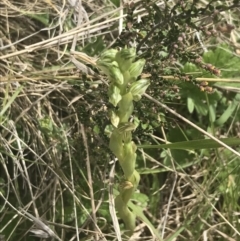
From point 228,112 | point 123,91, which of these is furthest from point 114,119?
point 228,112

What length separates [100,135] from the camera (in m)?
1.33

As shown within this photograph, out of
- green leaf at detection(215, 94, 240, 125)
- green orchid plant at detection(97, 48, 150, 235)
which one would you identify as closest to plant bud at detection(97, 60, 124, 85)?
green orchid plant at detection(97, 48, 150, 235)

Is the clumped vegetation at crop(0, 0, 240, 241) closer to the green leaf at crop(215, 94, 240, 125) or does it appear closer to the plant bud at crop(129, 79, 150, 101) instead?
the green leaf at crop(215, 94, 240, 125)

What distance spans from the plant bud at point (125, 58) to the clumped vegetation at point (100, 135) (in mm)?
189

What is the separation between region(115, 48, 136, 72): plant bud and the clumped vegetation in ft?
0.62

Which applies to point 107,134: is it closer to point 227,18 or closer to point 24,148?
point 24,148

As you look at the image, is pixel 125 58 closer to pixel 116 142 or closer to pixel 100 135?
pixel 116 142

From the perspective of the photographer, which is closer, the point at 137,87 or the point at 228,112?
the point at 137,87

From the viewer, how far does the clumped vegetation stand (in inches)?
50.5

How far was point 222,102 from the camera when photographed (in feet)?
5.31

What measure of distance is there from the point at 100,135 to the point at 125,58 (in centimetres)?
36

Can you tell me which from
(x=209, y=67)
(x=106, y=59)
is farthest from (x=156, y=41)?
(x=106, y=59)

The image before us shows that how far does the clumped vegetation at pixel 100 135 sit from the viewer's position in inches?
50.5

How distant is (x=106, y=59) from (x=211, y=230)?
2.18 ft
